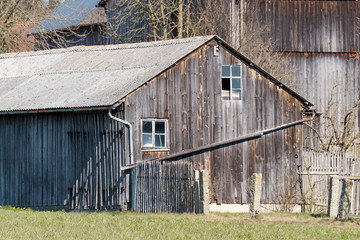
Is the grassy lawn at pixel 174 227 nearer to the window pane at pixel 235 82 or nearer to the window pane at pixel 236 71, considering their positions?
the window pane at pixel 235 82

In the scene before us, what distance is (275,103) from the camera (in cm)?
2617

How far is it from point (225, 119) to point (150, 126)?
2850 millimetres

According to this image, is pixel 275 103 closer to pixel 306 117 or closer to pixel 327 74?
pixel 306 117

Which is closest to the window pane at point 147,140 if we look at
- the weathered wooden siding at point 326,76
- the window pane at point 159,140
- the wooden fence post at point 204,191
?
the window pane at point 159,140

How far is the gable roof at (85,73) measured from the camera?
24484mm

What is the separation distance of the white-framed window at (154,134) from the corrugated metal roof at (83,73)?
1378 millimetres

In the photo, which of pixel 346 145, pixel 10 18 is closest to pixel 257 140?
pixel 346 145

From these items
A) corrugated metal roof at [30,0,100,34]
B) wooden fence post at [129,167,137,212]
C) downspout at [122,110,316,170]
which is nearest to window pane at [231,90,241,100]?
downspout at [122,110,316,170]

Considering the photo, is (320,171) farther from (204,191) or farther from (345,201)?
(204,191)

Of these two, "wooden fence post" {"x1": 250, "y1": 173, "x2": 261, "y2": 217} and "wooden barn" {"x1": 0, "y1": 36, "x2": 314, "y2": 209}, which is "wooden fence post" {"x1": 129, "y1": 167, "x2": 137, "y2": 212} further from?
"wooden fence post" {"x1": 250, "y1": 173, "x2": 261, "y2": 217}

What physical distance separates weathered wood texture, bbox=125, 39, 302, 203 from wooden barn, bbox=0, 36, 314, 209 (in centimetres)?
3

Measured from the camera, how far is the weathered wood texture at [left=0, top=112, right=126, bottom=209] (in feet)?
78.7

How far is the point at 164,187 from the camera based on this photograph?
22281mm

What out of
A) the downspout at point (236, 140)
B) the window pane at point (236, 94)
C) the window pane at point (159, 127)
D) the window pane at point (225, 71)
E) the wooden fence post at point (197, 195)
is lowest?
the wooden fence post at point (197, 195)
